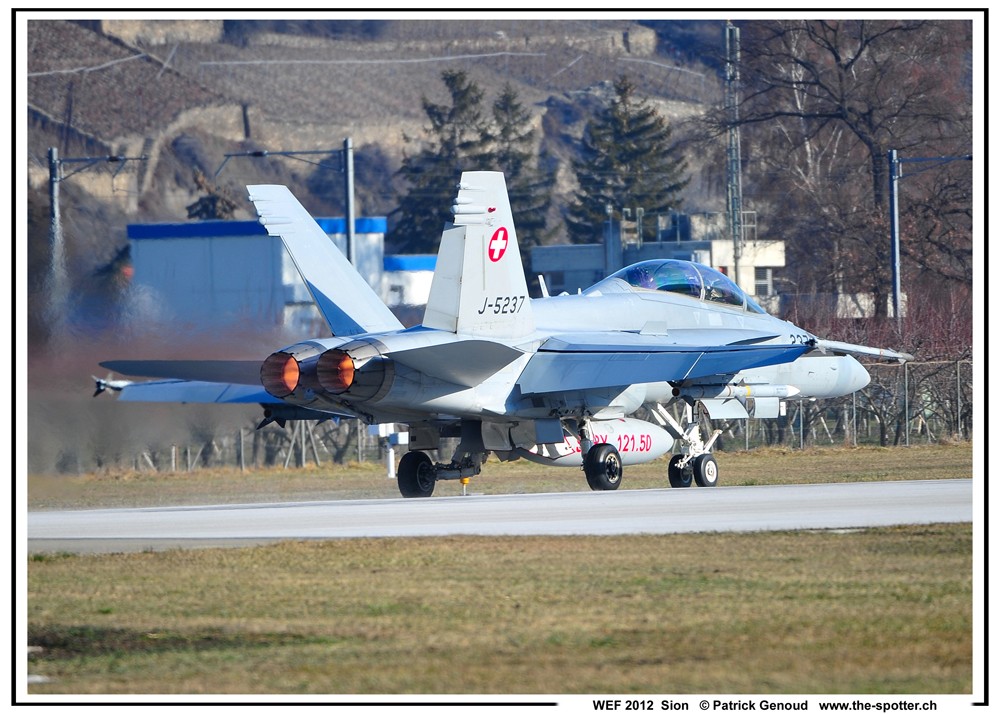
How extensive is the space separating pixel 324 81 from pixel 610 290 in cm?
A: 10085

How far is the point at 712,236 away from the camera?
2763 inches

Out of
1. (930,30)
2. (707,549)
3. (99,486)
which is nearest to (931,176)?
(930,30)

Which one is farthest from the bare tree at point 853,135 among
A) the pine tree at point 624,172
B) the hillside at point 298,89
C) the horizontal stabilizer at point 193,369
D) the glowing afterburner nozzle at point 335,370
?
the glowing afterburner nozzle at point 335,370

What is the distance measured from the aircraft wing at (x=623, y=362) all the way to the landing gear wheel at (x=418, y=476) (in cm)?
238

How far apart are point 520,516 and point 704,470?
18.7ft

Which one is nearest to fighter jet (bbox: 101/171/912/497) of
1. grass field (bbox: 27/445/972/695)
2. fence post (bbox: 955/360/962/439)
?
grass field (bbox: 27/445/972/695)

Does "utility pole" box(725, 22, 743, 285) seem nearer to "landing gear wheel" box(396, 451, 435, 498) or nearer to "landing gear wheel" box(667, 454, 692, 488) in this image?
"landing gear wheel" box(667, 454, 692, 488)

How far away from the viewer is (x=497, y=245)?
20.2 metres

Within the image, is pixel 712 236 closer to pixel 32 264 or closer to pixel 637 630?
pixel 32 264

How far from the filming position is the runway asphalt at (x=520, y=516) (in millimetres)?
16219

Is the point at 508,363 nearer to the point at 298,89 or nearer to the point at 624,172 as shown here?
the point at 624,172

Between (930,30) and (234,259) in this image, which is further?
(930,30)

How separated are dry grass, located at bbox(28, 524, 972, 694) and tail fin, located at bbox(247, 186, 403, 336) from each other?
6496 mm

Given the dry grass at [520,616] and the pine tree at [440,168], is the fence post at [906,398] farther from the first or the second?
the pine tree at [440,168]
